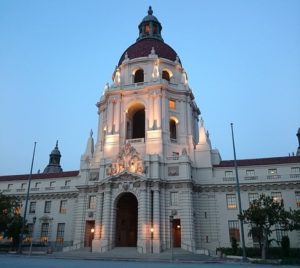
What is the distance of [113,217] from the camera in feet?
158

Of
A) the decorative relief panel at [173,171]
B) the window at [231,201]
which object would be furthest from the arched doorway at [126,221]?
the window at [231,201]

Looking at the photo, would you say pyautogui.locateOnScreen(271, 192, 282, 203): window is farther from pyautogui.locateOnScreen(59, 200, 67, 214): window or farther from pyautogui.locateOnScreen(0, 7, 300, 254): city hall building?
pyautogui.locateOnScreen(59, 200, 67, 214): window

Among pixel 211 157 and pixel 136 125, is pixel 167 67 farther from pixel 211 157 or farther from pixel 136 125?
pixel 211 157

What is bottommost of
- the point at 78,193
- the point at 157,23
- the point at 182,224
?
the point at 182,224

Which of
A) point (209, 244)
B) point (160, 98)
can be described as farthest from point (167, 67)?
point (209, 244)

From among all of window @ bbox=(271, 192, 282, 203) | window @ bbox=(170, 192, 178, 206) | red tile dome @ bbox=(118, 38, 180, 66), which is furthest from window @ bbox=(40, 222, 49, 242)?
window @ bbox=(271, 192, 282, 203)

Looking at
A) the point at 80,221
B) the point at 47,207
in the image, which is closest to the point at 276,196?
the point at 80,221

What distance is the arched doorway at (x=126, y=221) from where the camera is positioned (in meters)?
52.3

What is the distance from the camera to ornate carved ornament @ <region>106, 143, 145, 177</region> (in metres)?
49.7

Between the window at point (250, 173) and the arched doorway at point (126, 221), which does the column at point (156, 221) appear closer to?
the arched doorway at point (126, 221)

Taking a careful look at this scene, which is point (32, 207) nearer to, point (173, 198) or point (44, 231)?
point (44, 231)

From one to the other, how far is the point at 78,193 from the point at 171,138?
20060mm

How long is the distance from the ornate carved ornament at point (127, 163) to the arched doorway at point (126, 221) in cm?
446

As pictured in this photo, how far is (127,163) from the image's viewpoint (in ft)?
165
